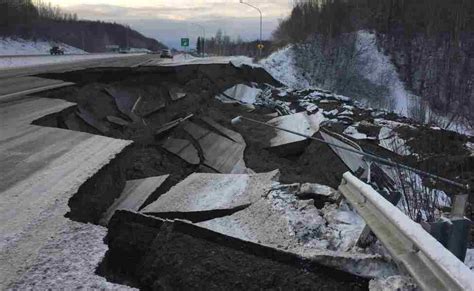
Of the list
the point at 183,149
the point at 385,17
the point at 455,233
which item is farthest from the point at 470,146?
the point at 385,17

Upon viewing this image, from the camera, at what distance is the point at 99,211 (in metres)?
4.93

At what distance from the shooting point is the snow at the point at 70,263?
9.62 feet

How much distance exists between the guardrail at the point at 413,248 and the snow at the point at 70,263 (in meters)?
1.67

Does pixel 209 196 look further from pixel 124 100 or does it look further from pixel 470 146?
pixel 470 146

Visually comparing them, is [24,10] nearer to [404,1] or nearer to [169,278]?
[404,1]

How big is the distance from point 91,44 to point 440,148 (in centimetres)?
12927

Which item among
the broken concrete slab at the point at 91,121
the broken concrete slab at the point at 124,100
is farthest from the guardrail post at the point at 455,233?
the broken concrete slab at the point at 124,100

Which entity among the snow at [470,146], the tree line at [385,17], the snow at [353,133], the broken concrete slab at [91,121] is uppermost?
the tree line at [385,17]

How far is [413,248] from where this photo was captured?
9.11 feet

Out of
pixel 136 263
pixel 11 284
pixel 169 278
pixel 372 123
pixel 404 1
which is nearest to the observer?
pixel 11 284

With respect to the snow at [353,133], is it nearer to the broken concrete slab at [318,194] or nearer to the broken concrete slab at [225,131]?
the broken concrete slab at [225,131]

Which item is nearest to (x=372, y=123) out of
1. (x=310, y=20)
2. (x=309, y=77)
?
(x=309, y=77)

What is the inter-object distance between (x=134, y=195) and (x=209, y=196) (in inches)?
37.1

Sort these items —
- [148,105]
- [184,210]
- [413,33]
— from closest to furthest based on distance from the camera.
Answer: [184,210] → [148,105] → [413,33]
